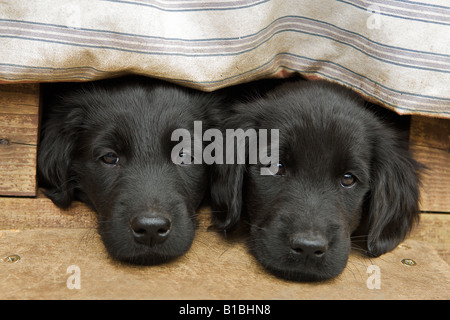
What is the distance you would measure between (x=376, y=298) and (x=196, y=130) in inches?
45.4

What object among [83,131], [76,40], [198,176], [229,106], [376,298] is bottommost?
[376,298]

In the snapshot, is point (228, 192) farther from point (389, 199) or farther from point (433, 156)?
point (433, 156)

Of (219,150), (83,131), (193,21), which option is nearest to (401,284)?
(219,150)

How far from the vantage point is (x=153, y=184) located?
87.8 inches

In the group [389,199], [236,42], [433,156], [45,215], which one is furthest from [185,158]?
[433,156]

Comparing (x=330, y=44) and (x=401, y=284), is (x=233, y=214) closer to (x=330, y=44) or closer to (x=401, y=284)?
(x=401, y=284)

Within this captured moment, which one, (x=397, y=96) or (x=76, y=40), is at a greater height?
(x=76, y=40)

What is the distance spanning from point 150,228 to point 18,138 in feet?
2.86

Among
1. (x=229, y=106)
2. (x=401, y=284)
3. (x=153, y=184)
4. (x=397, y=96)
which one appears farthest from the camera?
(x=229, y=106)

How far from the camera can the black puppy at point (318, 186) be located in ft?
6.83

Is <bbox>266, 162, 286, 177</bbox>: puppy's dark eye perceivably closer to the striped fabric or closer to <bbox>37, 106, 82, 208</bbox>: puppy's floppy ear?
the striped fabric

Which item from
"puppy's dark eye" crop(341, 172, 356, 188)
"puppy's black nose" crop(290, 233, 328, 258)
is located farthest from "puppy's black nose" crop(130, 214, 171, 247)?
"puppy's dark eye" crop(341, 172, 356, 188)

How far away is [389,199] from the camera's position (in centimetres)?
240

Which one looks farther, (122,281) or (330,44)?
(330,44)
